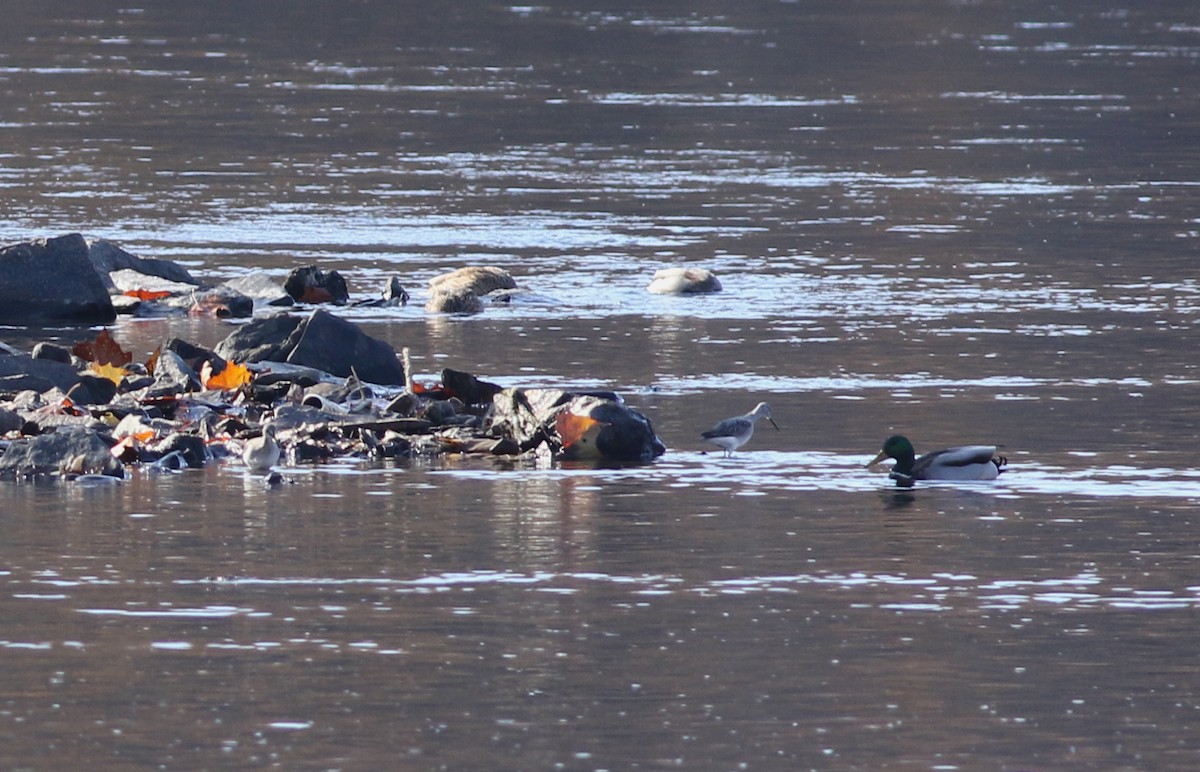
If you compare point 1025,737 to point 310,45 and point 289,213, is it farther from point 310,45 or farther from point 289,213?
point 310,45

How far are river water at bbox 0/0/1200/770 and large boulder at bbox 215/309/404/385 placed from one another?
1.00 m

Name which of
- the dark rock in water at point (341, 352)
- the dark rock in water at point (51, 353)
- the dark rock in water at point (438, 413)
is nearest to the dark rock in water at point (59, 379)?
the dark rock in water at point (51, 353)

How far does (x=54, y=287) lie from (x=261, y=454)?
7381 millimetres

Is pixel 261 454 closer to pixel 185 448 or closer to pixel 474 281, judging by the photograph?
pixel 185 448

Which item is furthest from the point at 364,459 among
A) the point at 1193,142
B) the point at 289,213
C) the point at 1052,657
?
the point at 1193,142

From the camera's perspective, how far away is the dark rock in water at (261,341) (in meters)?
18.5

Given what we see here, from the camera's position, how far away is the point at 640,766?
9414 mm

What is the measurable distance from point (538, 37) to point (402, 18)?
10.6 metres

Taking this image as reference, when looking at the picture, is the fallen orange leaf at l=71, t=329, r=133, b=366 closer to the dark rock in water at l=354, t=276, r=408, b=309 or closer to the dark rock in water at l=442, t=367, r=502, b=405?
the dark rock in water at l=442, t=367, r=502, b=405

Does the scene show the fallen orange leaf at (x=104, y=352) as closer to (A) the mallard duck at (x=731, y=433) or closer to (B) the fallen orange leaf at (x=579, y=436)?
(B) the fallen orange leaf at (x=579, y=436)

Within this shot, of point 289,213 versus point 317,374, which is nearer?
point 317,374

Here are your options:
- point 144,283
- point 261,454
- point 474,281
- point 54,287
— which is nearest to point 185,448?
point 261,454

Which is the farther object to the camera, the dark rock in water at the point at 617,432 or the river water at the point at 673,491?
the dark rock in water at the point at 617,432

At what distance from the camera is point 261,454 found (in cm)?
1534
